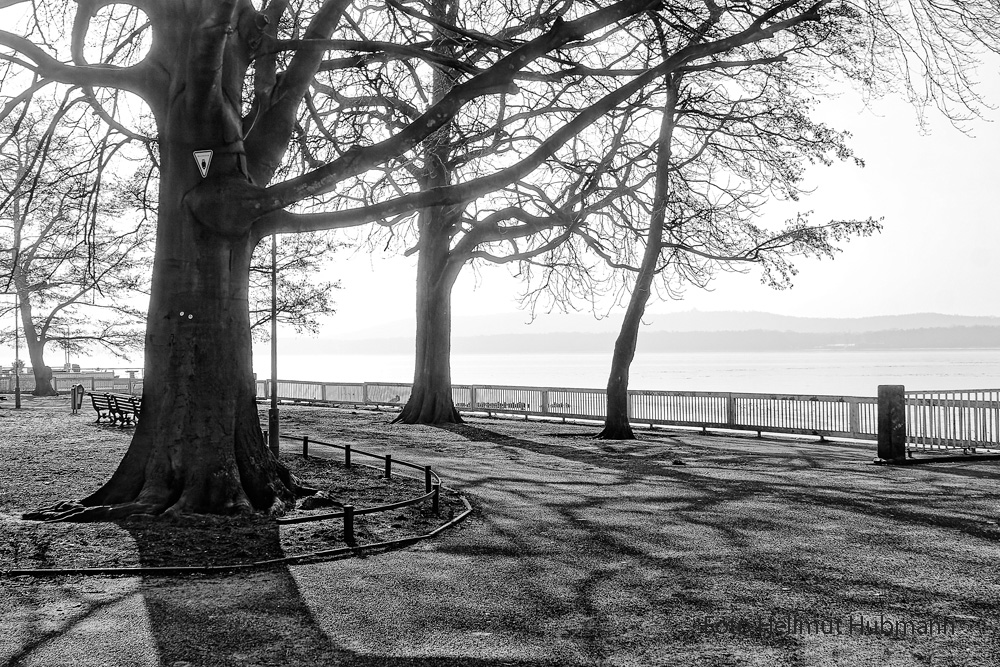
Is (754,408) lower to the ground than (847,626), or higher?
higher

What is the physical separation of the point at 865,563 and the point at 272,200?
7.28 meters

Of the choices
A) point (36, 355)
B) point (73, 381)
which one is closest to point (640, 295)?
point (36, 355)

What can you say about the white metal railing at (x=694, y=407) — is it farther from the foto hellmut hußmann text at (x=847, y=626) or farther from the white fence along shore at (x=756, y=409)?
the foto hellmut hußmann text at (x=847, y=626)

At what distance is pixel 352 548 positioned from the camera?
25.9 feet

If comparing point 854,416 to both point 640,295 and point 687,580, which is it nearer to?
point 640,295

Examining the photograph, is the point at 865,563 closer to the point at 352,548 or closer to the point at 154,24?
the point at 352,548

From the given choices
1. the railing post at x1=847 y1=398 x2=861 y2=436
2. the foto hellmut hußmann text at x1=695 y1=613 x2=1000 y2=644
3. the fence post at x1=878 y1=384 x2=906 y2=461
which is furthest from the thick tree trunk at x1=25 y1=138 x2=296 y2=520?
the railing post at x1=847 y1=398 x2=861 y2=436

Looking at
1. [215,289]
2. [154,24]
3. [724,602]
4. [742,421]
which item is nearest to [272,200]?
[215,289]

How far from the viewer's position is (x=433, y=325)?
26.3 metres

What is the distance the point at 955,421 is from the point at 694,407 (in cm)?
814

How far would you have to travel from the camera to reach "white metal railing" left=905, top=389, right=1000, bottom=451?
1555 cm

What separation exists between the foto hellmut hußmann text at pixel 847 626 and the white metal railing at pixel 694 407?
45.5 ft

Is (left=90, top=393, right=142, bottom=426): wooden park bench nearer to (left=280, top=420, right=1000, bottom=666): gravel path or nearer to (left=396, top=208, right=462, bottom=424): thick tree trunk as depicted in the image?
(left=396, top=208, right=462, bottom=424): thick tree trunk

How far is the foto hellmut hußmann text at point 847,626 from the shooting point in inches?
214
